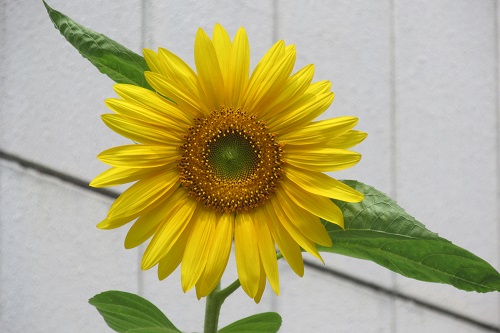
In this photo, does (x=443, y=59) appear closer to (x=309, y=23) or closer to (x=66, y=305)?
(x=309, y=23)

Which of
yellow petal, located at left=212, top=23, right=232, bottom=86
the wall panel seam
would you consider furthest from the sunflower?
the wall panel seam

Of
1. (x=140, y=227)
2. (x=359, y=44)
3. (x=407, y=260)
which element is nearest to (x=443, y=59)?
(x=359, y=44)

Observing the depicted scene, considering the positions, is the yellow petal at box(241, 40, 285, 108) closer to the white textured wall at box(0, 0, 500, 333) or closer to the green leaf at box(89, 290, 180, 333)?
the green leaf at box(89, 290, 180, 333)

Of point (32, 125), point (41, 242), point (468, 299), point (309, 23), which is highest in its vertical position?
point (309, 23)

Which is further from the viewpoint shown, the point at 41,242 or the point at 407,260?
the point at 41,242

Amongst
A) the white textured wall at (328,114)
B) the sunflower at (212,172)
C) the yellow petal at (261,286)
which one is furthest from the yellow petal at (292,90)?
the white textured wall at (328,114)

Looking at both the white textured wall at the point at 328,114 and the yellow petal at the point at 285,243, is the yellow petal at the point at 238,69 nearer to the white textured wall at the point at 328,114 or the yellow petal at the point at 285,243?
the yellow petal at the point at 285,243

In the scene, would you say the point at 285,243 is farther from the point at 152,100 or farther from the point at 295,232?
the point at 152,100
